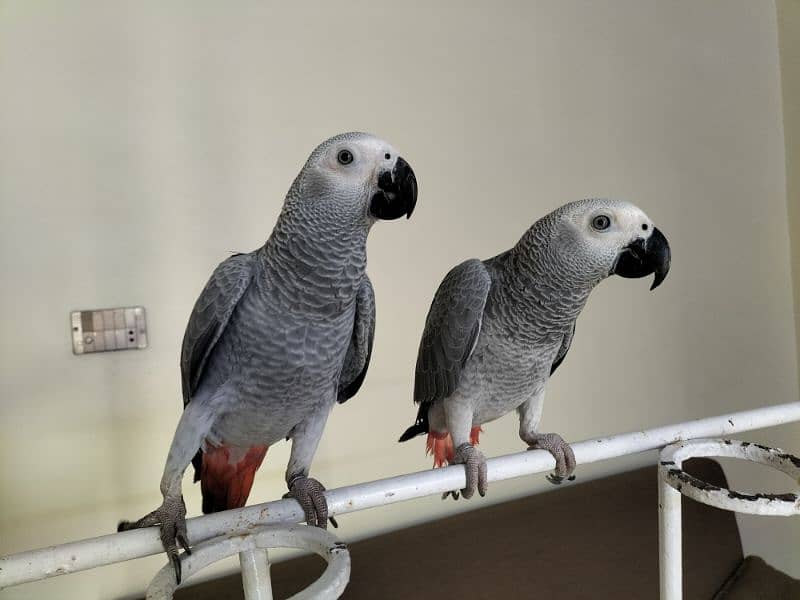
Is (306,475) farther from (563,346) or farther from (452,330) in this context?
(563,346)

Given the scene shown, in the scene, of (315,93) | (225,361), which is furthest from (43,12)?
(225,361)

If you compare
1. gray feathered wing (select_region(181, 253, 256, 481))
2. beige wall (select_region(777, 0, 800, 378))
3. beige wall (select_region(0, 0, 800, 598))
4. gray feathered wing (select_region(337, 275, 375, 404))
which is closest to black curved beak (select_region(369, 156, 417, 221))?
gray feathered wing (select_region(337, 275, 375, 404))

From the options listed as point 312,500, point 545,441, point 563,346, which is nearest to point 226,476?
point 312,500

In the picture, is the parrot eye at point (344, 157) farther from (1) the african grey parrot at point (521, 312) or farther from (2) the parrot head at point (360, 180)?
(1) the african grey parrot at point (521, 312)

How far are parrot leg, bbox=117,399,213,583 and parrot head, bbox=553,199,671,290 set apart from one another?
Answer: 0.70 metres

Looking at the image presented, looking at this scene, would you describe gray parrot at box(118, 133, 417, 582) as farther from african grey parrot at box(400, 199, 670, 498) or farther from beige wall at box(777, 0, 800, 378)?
beige wall at box(777, 0, 800, 378)

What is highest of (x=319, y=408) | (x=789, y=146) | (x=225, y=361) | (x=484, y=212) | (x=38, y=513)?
(x=789, y=146)

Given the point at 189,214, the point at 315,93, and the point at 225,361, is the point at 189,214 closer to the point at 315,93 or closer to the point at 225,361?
the point at 315,93

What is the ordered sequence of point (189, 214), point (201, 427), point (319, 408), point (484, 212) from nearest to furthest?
point (201, 427), point (319, 408), point (189, 214), point (484, 212)

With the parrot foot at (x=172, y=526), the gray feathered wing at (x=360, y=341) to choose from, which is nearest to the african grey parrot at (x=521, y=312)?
the gray feathered wing at (x=360, y=341)

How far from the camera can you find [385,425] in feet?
5.81

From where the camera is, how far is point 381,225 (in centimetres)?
178

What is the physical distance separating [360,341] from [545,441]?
424mm

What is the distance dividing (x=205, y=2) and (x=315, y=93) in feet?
1.27
